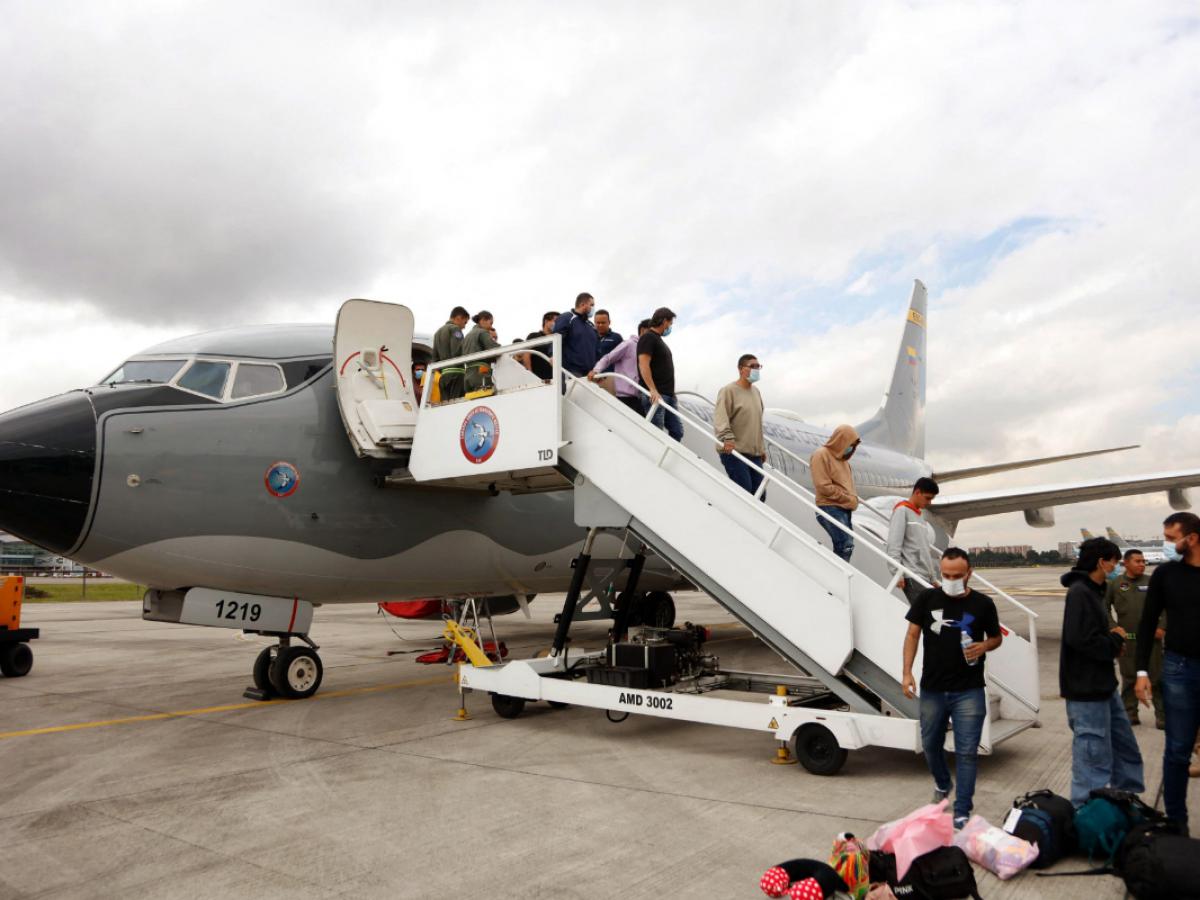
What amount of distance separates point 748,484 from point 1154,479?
9.65 m

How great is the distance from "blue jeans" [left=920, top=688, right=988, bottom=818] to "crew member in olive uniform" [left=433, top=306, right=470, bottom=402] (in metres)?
5.11

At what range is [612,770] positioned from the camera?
19.8 feet

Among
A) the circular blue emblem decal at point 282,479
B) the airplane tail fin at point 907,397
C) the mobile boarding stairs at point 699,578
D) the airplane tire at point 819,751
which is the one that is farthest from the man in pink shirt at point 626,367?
the airplane tail fin at point 907,397

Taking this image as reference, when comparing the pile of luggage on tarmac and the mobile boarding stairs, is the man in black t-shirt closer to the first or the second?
the mobile boarding stairs

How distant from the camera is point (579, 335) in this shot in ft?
27.1

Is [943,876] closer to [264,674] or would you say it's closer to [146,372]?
[264,674]

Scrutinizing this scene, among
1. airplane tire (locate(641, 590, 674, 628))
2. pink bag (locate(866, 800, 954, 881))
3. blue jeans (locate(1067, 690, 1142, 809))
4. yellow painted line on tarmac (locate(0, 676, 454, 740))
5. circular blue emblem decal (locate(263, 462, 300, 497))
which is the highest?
circular blue emblem decal (locate(263, 462, 300, 497))

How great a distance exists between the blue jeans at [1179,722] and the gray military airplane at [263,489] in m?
5.54

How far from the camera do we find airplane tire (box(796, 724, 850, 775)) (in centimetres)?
567

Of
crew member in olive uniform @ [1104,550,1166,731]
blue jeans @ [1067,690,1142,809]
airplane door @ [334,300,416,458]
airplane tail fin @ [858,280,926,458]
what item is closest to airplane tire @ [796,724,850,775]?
blue jeans @ [1067,690,1142,809]

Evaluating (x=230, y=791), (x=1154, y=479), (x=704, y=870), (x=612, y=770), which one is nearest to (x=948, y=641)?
(x=704, y=870)

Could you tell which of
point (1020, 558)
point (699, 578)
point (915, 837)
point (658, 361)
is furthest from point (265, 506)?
point (1020, 558)

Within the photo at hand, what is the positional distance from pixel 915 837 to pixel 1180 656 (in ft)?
6.16

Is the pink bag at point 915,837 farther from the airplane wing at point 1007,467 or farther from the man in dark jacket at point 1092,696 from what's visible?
the airplane wing at point 1007,467
